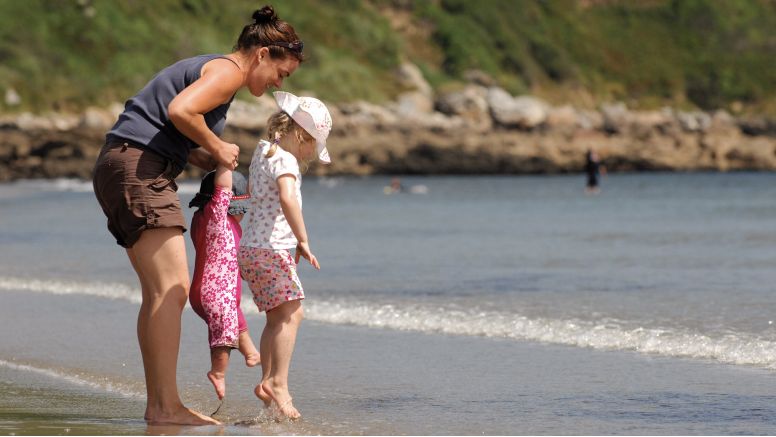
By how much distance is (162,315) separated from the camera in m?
4.96

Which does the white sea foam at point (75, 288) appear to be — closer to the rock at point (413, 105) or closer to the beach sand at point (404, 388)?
the beach sand at point (404, 388)

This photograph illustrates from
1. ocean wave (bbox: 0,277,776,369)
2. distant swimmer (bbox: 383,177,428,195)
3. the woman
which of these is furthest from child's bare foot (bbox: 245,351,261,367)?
distant swimmer (bbox: 383,177,428,195)

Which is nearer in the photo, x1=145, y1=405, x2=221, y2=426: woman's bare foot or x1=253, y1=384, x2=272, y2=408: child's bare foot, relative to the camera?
x1=145, y1=405, x2=221, y2=426: woman's bare foot

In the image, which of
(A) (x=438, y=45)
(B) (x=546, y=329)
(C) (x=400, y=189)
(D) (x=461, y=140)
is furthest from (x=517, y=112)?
(B) (x=546, y=329)

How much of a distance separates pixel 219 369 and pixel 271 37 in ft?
4.45

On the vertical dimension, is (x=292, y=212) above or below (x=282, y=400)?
above

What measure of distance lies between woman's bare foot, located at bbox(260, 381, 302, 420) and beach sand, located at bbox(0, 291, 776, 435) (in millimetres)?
65

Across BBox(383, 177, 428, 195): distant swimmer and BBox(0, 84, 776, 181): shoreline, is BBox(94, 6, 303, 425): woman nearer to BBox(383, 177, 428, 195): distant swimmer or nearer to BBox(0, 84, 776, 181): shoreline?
BBox(383, 177, 428, 195): distant swimmer

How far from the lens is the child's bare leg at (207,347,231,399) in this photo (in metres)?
5.11

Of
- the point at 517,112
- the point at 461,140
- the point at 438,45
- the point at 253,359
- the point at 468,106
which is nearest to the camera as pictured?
the point at 253,359

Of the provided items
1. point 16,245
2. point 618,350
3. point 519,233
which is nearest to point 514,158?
point 519,233

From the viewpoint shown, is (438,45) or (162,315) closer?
(162,315)

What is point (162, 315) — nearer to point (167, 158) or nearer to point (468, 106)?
point (167, 158)

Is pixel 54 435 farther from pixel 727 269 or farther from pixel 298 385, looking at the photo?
pixel 727 269
